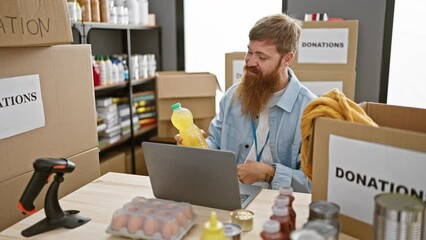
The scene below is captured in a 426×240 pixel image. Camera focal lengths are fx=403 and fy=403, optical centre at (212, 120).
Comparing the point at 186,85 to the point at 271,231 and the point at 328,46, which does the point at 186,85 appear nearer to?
the point at 328,46

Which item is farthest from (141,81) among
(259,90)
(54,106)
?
(54,106)

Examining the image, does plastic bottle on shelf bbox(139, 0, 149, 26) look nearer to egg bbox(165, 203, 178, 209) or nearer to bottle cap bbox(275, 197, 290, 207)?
egg bbox(165, 203, 178, 209)

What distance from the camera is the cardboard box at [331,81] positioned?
2678 mm

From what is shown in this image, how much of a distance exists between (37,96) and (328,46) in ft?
6.41

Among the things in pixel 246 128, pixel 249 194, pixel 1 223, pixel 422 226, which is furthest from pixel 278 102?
pixel 1 223

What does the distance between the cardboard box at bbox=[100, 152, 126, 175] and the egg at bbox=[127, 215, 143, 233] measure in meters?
2.05

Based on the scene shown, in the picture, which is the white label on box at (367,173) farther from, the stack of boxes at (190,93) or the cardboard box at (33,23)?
the stack of boxes at (190,93)

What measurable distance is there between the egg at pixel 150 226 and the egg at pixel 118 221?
6 cm

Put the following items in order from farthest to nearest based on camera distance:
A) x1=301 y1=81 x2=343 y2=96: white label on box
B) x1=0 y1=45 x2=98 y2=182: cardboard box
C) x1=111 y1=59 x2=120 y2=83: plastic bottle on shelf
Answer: x1=111 y1=59 x2=120 y2=83: plastic bottle on shelf, x1=301 y1=81 x2=343 y2=96: white label on box, x1=0 y1=45 x2=98 y2=182: cardboard box

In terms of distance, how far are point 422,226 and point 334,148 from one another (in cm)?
29

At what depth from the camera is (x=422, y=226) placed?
0.82 meters

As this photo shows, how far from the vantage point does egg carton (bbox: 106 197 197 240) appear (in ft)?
3.36

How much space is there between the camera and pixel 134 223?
1.05m

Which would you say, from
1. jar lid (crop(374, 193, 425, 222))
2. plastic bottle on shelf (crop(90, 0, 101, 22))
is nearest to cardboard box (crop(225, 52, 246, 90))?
plastic bottle on shelf (crop(90, 0, 101, 22))
